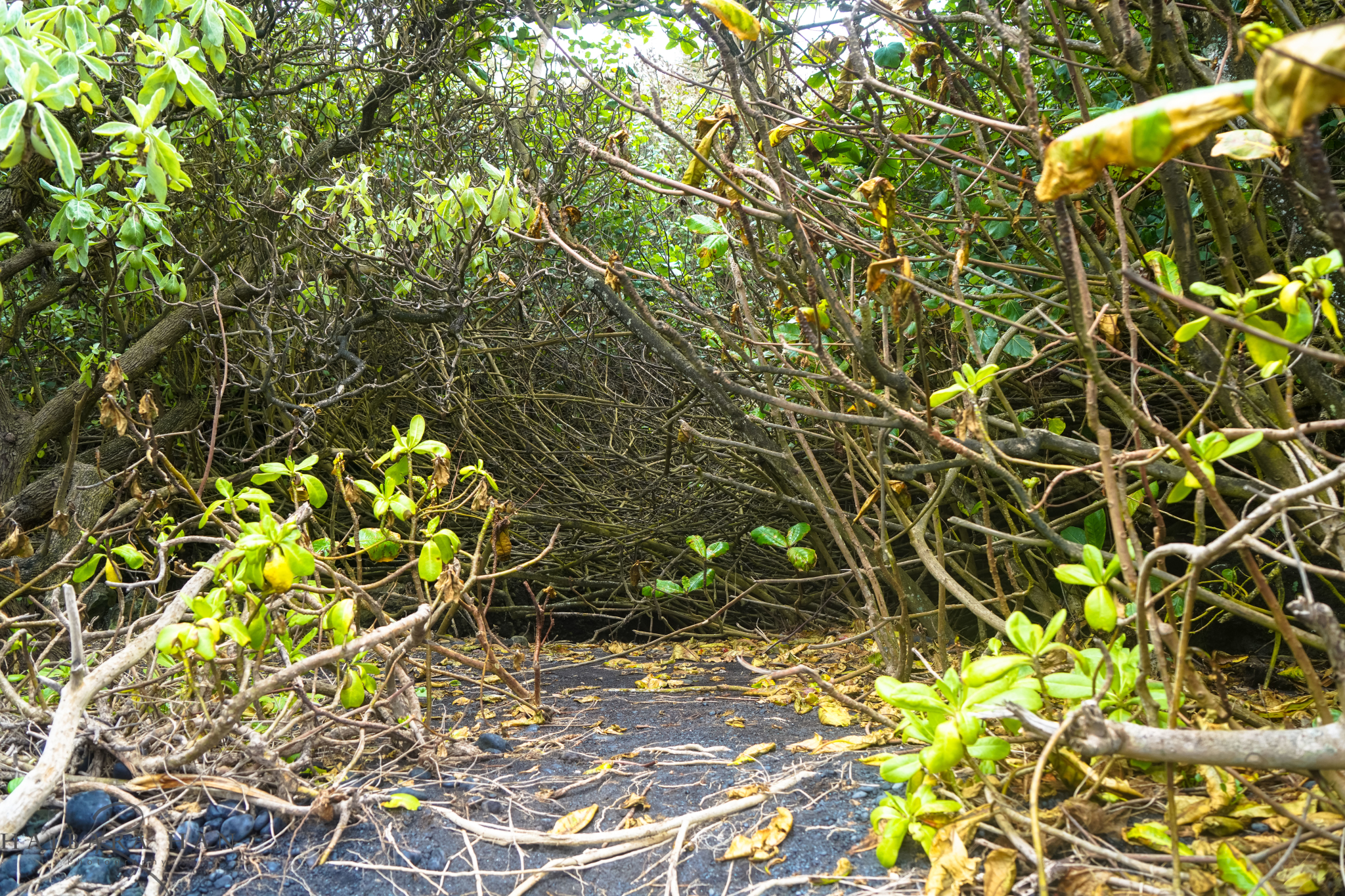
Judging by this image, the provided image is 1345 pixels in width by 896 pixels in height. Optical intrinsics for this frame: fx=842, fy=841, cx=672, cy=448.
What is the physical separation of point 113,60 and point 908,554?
139 inches

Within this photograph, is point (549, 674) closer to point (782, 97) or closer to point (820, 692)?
point (820, 692)

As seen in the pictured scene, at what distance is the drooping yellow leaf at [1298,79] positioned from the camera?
0.59m

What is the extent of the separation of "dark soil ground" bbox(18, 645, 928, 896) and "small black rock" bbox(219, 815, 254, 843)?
2 centimetres

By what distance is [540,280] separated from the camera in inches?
186

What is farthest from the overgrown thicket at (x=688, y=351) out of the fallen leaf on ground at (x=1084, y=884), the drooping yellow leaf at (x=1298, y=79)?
the fallen leaf on ground at (x=1084, y=884)

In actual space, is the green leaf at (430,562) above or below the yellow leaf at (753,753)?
above

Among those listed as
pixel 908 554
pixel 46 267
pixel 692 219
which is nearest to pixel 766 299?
pixel 908 554

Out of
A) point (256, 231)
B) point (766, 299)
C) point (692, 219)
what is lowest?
point (766, 299)

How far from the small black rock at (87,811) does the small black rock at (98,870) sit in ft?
0.33

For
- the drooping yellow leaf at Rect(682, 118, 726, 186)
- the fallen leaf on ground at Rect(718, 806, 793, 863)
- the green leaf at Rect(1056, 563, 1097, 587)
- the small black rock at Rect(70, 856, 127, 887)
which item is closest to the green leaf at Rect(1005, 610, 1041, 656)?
the green leaf at Rect(1056, 563, 1097, 587)

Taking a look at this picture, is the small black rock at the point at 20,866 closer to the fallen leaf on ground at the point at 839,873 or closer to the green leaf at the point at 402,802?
the green leaf at the point at 402,802

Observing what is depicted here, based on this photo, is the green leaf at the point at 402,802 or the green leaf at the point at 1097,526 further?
the green leaf at the point at 1097,526

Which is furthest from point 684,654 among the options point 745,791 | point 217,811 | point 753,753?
point 217,811

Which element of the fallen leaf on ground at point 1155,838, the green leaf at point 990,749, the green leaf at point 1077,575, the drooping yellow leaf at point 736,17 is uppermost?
the drooping yellow leaf at point 736,17
